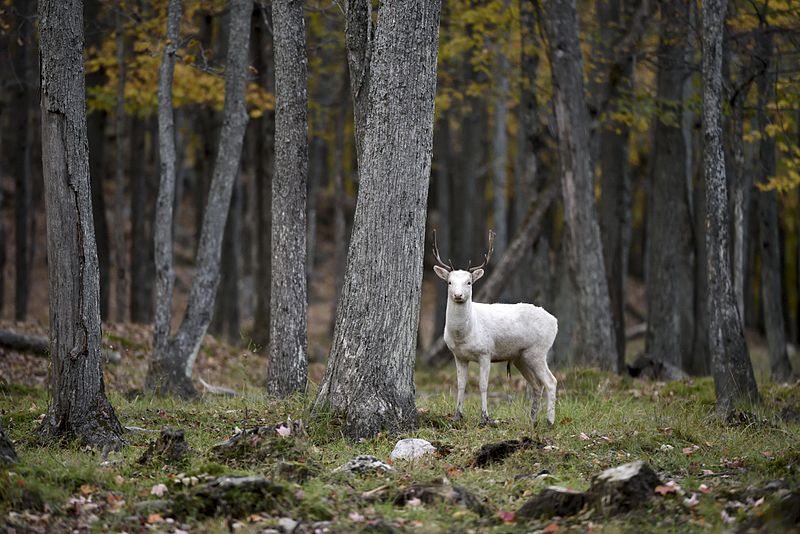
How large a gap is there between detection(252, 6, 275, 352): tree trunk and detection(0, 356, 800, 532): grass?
6.86 meters

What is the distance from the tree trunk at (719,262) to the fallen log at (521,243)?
716 centimetres

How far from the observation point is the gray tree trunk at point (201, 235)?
13312 millimetres

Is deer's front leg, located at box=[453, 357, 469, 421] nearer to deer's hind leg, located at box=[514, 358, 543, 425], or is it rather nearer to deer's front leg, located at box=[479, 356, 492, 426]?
deer's front leg, located at box=[479, 356, 492, 426]

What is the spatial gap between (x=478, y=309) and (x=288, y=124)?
11.2 feet

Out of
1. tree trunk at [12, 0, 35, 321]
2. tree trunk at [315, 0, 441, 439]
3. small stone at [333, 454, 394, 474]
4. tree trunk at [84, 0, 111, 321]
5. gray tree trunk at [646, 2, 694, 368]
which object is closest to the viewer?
small stone at [333, 454, 394, 474]

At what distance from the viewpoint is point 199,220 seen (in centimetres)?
2361

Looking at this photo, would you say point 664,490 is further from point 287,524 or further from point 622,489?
point 287,524

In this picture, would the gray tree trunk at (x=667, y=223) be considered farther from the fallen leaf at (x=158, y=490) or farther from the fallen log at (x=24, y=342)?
the fallen leaf at (x=158, y=490)

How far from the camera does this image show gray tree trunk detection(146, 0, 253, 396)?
13.3m

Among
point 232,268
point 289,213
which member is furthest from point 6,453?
point 232,268

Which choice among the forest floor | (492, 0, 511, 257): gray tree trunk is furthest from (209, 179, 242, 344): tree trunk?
the forest floor

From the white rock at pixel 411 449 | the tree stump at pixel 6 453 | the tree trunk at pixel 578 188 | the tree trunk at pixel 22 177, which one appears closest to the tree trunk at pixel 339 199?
the tree trunk at pixel 22 177

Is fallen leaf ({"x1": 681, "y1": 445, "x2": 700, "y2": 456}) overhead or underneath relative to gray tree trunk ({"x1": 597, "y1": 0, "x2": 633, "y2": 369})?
underneath

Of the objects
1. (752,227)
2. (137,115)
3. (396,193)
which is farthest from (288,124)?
(752,227)
